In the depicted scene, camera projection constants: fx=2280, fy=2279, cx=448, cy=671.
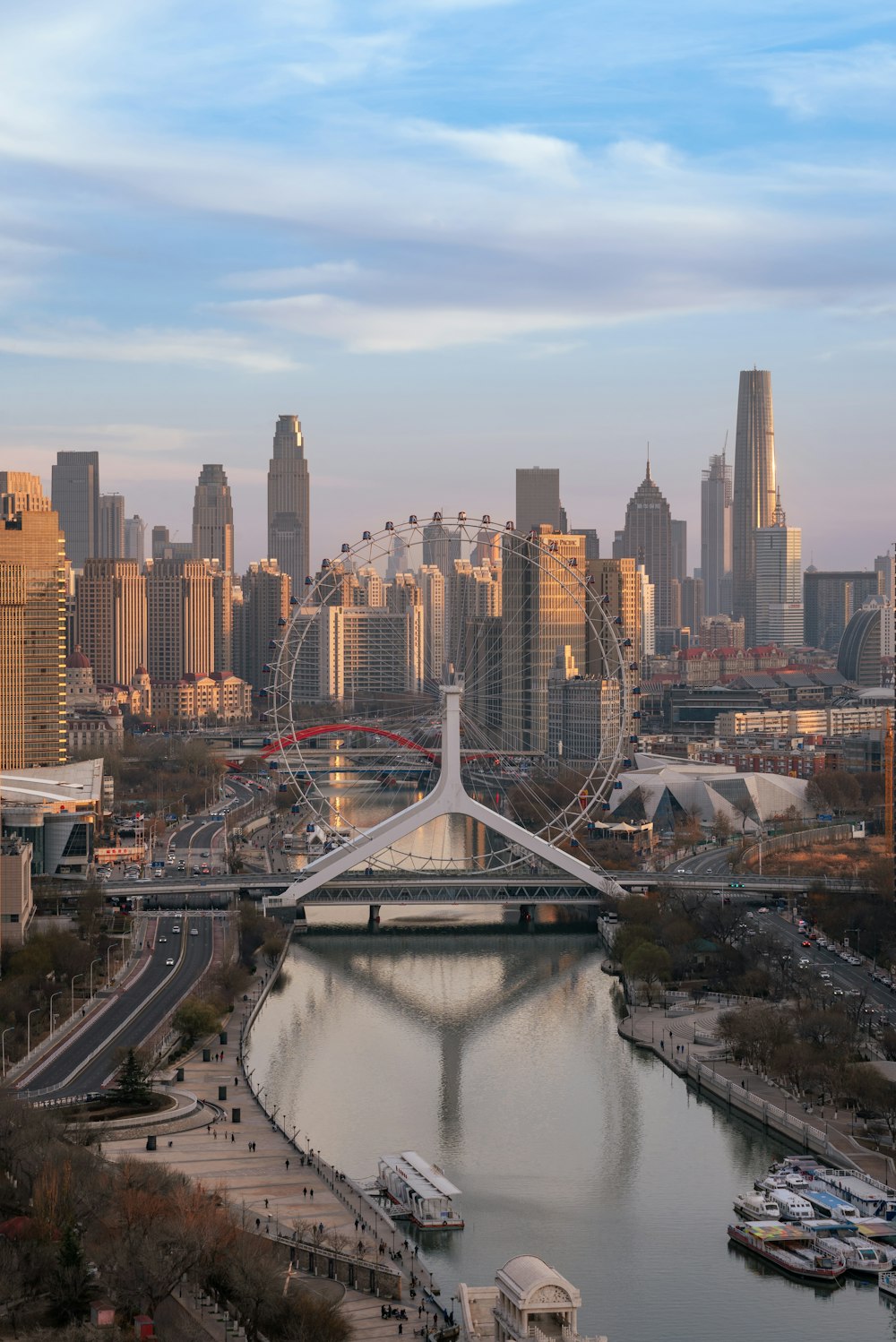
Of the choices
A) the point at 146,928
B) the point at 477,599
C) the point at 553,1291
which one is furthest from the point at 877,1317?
the point at 477,599

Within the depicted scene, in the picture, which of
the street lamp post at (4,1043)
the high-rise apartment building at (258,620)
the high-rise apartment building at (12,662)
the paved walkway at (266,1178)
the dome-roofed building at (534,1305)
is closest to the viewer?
the dome-roofed building at (534,1305)

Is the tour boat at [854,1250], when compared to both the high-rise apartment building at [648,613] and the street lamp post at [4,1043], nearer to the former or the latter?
the street lamp post at [4,1043]

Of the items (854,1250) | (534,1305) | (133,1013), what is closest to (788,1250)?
(854,1250)

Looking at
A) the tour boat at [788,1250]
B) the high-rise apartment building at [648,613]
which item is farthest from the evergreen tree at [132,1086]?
the high-rise apartment building at [648,613]

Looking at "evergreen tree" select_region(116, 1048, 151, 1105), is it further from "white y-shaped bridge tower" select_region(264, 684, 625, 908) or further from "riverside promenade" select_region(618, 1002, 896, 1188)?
"white y-shaped bridge tower" select_region(264, 684, 625, 908)

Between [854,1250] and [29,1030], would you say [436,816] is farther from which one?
[854,1250]

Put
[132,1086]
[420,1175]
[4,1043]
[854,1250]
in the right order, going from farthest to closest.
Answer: [4,1043] < [132,1086] < [420,1175] < [854,1250]

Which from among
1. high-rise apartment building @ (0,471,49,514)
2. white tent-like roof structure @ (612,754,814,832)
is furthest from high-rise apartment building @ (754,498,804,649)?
white tent-like roof structure @ (612,754,814,832)

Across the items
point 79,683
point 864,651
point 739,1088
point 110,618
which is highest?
point 110,618
